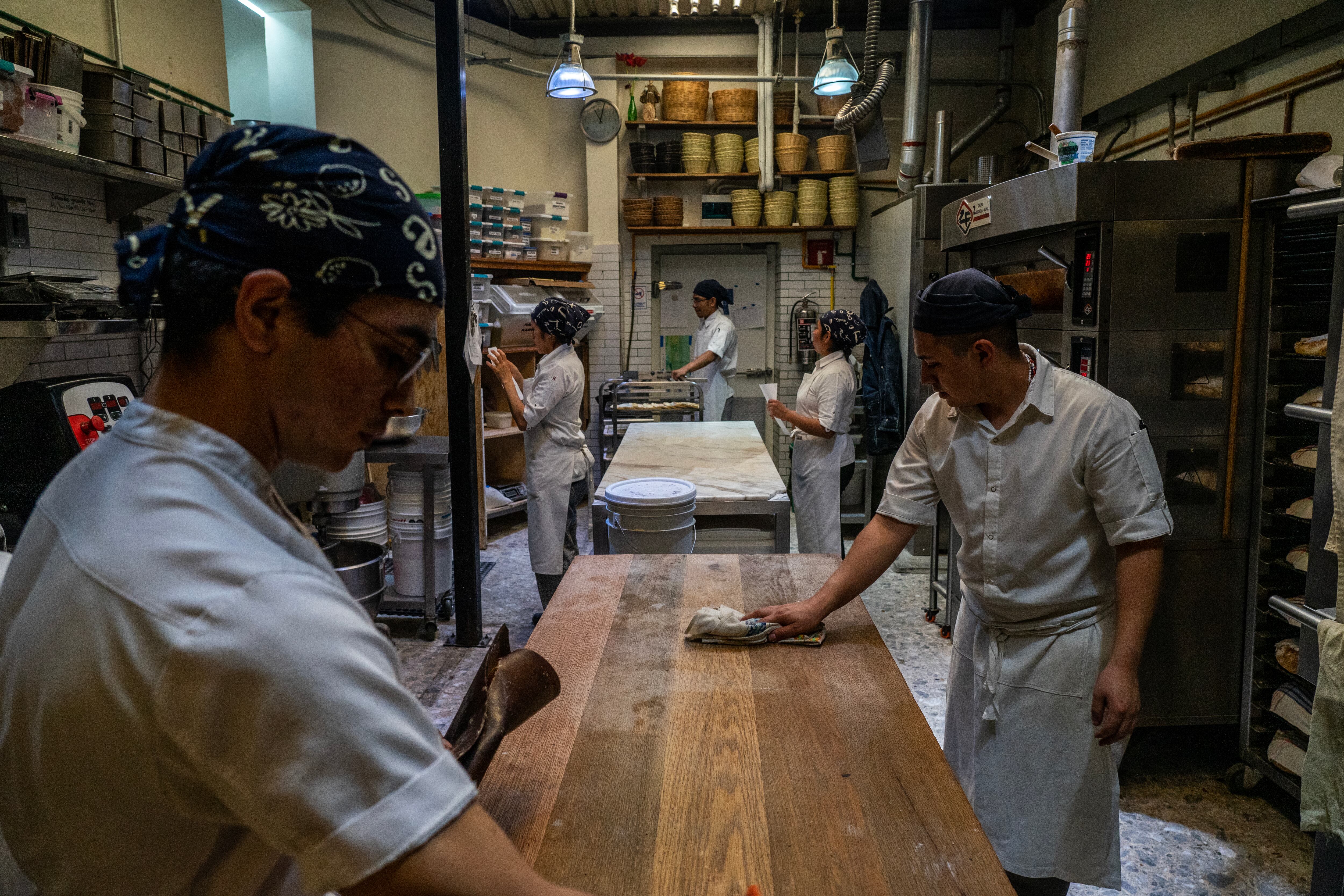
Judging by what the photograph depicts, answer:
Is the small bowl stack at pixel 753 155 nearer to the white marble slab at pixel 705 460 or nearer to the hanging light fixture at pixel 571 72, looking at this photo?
the hanging light fixture at pixel 571 72

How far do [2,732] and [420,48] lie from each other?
23.4 feet

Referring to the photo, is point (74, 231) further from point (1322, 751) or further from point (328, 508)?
point (1322, 751)

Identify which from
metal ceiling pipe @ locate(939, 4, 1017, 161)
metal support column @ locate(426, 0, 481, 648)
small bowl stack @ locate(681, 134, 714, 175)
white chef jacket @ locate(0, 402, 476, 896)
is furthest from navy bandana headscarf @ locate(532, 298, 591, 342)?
metal ceiling pipe @ locate(939, 4, 1017, 161)

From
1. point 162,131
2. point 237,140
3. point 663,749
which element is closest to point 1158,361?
point 663,749

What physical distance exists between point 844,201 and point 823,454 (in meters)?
3.28

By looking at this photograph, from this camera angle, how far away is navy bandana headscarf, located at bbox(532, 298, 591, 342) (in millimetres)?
4484

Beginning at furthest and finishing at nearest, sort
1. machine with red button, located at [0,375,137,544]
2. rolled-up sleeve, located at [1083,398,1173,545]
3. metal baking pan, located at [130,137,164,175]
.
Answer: metal baking pan, located at [130,137,164,175], machine with red button, located at [0,375,137,544], rolled-up sleeve, located at [1083,398,1173,545]

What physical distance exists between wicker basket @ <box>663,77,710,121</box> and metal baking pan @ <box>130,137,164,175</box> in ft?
14.6

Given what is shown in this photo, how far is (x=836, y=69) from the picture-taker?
5.43 m

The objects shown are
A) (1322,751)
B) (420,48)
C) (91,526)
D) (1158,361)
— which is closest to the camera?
(91,526)

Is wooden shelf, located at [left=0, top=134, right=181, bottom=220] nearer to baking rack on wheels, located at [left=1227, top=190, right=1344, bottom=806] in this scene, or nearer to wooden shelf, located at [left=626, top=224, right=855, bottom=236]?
baking rack on wheels, located at [left=1227, top=190, right=1344, bottom=806]

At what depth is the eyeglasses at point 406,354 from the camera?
2.25 ft

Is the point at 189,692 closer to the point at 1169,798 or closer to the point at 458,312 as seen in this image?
the point at 1169,798

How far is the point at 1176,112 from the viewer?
5.14m
